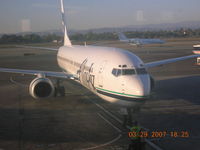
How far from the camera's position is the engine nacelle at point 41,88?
1709 centimetres

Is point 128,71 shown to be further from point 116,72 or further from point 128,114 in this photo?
point 128,114

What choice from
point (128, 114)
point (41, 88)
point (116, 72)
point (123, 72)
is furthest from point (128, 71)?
point (41, 88)

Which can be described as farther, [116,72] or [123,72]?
[116,72]

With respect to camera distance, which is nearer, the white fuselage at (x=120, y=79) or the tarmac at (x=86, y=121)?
the tarmac at (x=86, y=121)

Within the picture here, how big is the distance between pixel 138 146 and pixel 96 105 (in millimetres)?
8658

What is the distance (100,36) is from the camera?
130875 millimetres

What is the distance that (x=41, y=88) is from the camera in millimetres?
17297

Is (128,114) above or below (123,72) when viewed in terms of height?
below

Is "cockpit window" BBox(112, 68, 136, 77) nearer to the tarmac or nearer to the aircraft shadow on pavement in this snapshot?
the tarmac

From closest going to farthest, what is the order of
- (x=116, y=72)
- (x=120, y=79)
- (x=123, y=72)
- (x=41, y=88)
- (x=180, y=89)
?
1. (x=120, y=79)
2. (x=123, y=72)
3. (x=116, y=72)
4. (x=41, y=88)
5. (x=180, y=89)

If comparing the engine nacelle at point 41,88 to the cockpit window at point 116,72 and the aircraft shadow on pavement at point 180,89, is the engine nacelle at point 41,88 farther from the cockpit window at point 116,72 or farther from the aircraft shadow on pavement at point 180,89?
the aircraft shadow on pavement at point 180,89

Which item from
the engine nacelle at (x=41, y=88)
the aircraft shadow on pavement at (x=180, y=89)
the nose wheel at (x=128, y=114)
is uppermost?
the engine nacelle at (x=41, y=88)

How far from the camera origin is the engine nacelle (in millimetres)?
17094

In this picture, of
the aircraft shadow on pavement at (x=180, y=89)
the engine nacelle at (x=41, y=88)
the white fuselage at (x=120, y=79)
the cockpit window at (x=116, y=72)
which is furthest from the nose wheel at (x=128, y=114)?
the aircraft shadow on pavement at (x=180, y=89)
